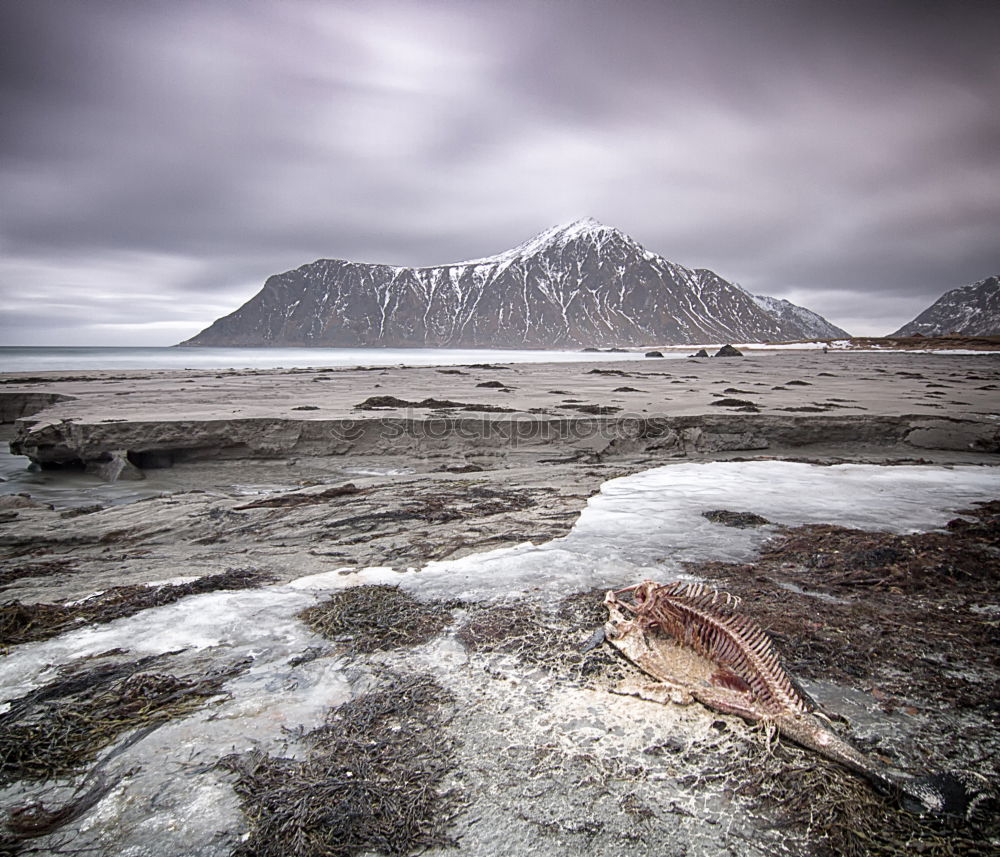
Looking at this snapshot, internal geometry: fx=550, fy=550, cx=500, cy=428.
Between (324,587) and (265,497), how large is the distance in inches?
115

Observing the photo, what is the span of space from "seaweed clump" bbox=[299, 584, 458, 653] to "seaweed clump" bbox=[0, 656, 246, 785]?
1.69ft

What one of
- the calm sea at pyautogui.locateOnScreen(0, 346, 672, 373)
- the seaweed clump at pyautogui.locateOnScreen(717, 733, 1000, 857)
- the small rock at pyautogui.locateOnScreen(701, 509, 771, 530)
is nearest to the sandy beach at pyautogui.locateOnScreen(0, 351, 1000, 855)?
A: the seaweed clump at pyautogui.locateOnScreen(717, 733, 1000, 857)

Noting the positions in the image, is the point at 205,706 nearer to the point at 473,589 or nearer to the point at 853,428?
the point at 473,589

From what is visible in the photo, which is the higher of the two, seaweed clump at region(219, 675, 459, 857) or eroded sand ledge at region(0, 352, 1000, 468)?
eroded sand ledge at region(0, 352, 1000, 468)

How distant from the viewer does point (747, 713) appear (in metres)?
2.13

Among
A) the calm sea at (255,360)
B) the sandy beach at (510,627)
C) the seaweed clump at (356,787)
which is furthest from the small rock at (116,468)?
the calm sea at (255,360)

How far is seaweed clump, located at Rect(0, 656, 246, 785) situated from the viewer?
1928mm

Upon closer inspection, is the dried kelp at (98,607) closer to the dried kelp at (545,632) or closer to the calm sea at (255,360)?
the dried kelp at (545,632)

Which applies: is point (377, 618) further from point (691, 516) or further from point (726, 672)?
point (691, 516)

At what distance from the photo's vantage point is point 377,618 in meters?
3.00

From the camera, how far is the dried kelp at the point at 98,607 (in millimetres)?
2865

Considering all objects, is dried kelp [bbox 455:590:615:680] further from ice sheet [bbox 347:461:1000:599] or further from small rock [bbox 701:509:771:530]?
small rock [bbox 701:509:771:530]

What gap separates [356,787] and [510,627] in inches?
48.0

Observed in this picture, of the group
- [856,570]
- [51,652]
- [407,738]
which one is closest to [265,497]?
[51,652]
